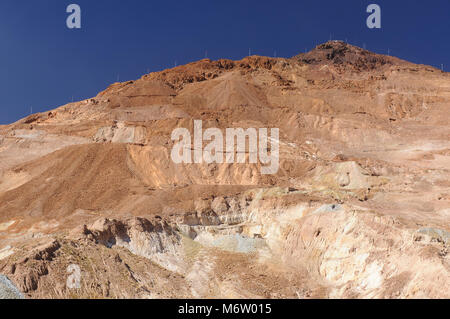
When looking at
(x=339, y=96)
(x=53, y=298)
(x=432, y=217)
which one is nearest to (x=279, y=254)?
(x=432, y=217)

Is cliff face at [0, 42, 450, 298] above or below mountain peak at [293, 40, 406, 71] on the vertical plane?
below

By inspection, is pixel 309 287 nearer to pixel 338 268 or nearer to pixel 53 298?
pixel 338 268

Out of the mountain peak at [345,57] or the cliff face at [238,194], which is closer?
the cliff face at [238,194]

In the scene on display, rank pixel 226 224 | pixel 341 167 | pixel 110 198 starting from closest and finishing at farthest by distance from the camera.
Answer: pixel 226 224 → pixel 110 198 → pixel 341 167

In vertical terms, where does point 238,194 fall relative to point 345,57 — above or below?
below

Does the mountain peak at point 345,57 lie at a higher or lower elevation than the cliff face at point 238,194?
higher

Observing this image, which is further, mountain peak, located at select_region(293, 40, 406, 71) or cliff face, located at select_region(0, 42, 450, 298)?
mountain peak, located at select_region(293, 40, 406, 71)

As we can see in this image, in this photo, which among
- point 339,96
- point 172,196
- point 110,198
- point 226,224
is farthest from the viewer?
point 339,96

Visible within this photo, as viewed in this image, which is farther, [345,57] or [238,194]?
[345,57]
